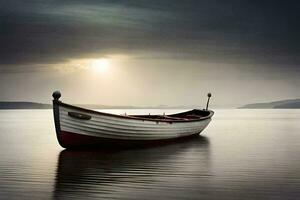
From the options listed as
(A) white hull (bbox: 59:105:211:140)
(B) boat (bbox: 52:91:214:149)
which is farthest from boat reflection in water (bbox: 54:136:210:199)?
(A) white hull (bbox: 59:105:211:140)

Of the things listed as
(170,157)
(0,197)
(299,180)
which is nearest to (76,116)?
(170,157)

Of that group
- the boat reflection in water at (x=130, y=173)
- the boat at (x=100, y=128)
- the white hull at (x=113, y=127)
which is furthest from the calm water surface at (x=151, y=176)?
the white hull at (x=113, y=127)

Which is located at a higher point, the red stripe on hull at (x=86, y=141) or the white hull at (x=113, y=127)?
the white hull at (x=113, y=127)

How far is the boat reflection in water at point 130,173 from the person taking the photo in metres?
10.7

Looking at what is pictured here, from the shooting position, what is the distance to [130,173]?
14.3m

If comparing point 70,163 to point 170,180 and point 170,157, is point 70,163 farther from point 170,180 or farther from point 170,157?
point 170,180

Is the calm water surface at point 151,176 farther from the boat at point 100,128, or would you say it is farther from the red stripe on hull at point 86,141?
the boat at point 100,128

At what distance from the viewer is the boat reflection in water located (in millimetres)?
10742

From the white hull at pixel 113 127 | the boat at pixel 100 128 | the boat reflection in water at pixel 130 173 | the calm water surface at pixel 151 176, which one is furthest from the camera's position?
the white hull at pixel 113 127

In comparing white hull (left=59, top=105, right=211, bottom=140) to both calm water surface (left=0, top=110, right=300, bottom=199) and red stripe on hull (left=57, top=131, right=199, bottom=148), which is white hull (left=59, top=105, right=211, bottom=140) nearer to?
red stripe on hull (left=57, top=131, right=199, bottom=148)

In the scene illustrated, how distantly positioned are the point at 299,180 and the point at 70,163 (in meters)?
9.55

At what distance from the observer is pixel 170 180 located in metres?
12.6

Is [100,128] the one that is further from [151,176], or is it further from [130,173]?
[151,176]

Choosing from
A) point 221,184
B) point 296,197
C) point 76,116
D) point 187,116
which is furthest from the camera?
point 187,116
